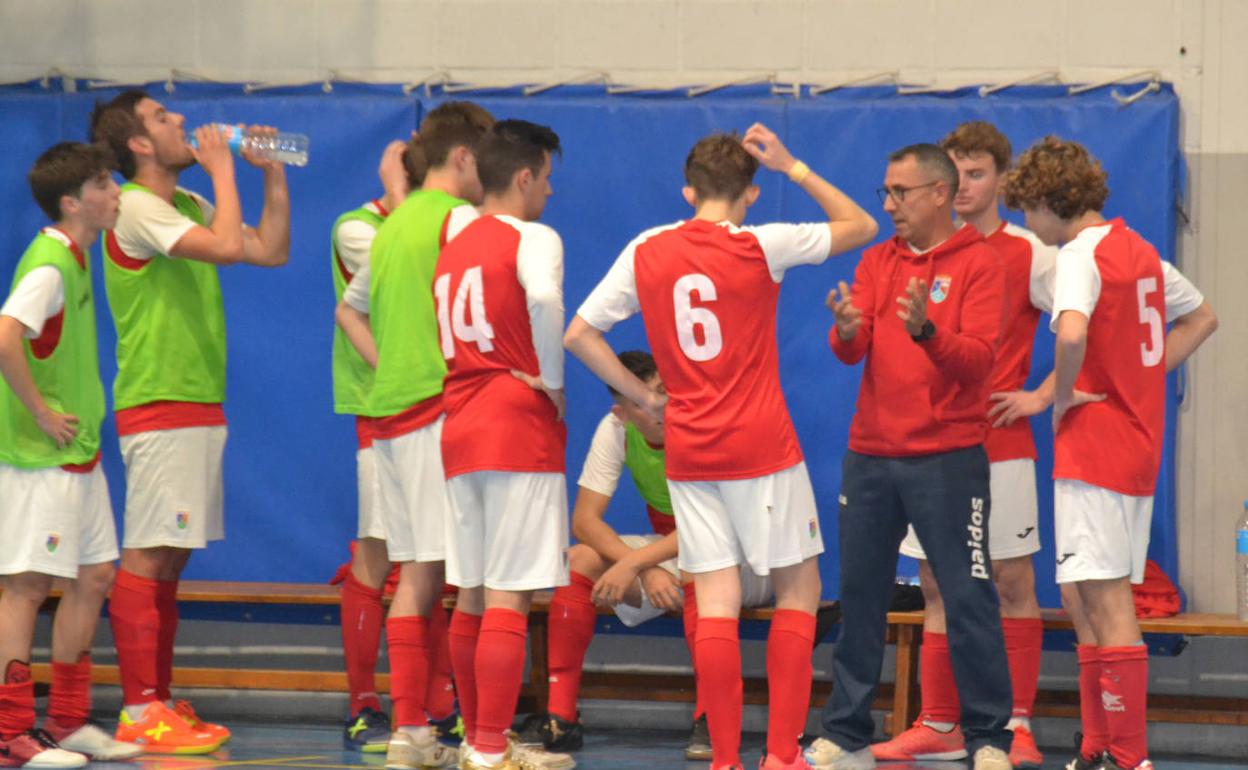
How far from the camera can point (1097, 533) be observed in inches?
209

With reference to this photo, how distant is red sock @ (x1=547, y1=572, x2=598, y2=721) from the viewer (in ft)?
20.0

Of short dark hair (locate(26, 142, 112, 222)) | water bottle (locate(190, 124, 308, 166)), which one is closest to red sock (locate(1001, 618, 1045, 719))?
water bottle (locate(190, 124, 308, 166))

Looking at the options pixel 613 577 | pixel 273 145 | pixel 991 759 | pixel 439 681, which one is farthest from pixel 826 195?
pixel 273 145

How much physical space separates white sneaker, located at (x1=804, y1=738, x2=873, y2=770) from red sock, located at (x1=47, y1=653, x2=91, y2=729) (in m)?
2.50

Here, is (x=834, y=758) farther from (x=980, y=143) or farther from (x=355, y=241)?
(x=355, y=241)

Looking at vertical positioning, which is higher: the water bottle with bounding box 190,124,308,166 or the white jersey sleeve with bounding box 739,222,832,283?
the water bottle with bounding box 190,124,308,166

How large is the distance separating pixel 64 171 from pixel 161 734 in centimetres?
198

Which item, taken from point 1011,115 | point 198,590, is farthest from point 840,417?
point 198,590

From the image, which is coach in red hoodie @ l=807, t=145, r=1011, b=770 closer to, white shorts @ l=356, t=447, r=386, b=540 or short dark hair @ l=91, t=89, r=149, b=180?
white shorts @ l=356, t=447, r=386, b=540

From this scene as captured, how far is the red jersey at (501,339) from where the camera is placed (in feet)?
17.2

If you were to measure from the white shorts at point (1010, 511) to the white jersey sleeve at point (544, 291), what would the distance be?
56.6 inches

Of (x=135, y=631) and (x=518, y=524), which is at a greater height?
(x=518, y=524)

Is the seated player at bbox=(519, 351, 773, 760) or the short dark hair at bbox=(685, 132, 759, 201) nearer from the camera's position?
the short dark hair at bbox=(685, 132, 759, 201)

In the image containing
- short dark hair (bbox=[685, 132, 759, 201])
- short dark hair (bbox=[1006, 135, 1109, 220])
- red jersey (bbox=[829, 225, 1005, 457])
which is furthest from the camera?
short dark hair (bbox=[1006, 135, 1109, 220])
